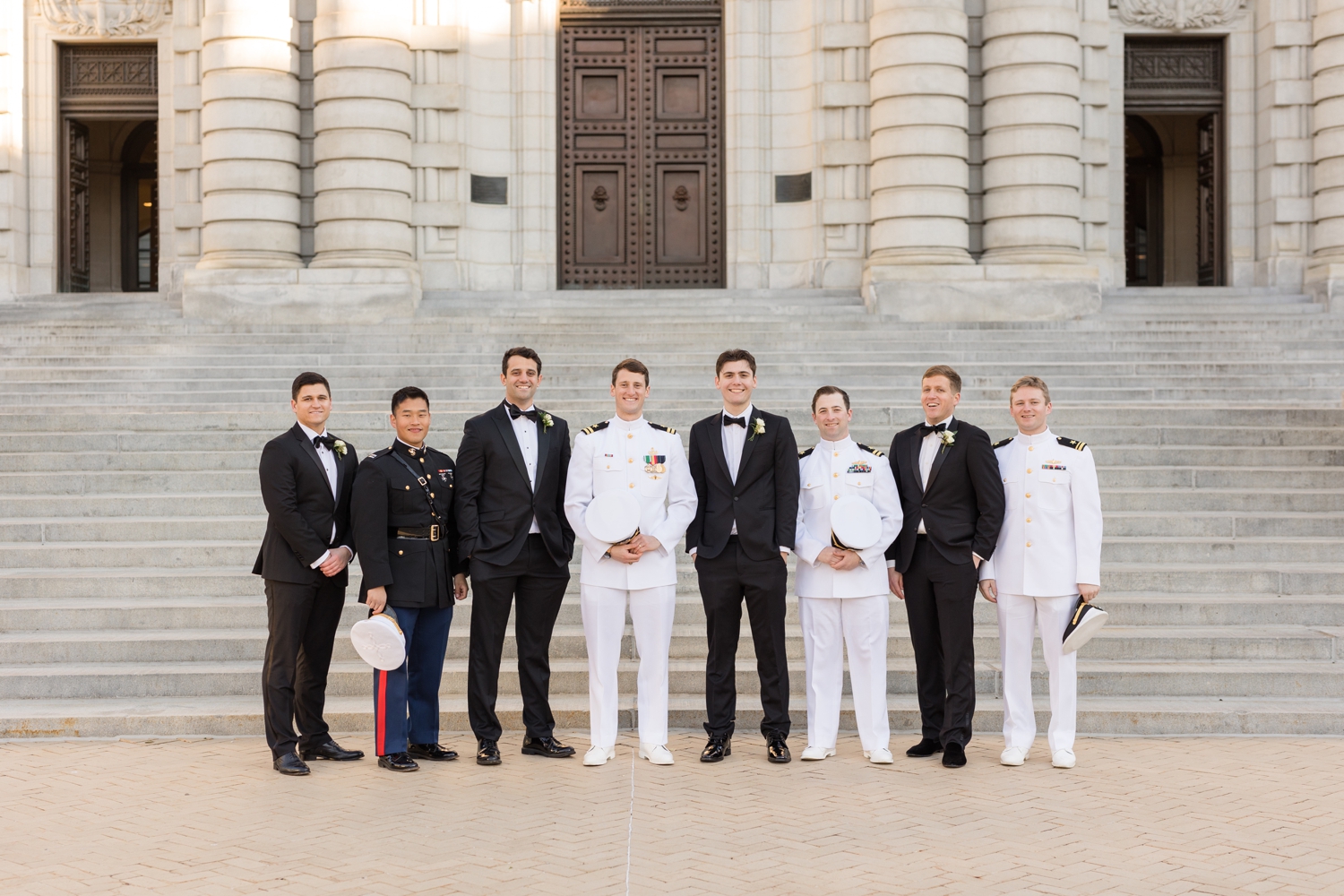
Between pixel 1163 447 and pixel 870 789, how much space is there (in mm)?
6138

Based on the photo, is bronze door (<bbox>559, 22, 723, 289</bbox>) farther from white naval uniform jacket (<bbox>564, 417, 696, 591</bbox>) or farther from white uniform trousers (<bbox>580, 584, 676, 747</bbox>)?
white uniform trousers (<bbox>580, 584, 676, 747</bbox>)

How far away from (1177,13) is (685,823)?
17.4 meters

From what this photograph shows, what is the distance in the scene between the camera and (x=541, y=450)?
7.23 metres

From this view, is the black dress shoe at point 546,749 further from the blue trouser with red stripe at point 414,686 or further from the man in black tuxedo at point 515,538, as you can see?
the blue trouser with red stripe at point 414,686

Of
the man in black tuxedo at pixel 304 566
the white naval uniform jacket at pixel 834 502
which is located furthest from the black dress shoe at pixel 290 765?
the white naval uniform jacket at pixel 834 502

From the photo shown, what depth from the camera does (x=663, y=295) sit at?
1777 centimetres

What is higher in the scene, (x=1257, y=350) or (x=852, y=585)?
(x=1257, y=350)

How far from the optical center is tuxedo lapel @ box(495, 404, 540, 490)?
281 inches

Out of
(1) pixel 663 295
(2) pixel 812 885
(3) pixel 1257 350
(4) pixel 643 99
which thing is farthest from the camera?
(4) pixel 643 99

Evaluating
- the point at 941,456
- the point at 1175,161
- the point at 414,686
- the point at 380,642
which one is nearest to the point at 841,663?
the point at 941,456

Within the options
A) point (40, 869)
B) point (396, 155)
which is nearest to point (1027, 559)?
point (40, 869)

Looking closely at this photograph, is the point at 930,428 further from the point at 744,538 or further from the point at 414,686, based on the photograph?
the point at 414,686

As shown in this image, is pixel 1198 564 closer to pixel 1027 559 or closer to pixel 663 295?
pixel 1027 559

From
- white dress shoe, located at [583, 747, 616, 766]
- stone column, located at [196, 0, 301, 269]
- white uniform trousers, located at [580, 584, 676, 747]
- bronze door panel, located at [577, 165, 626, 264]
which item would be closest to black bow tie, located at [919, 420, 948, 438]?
white uniform trousers, located at [580, 584, 676, 747]
